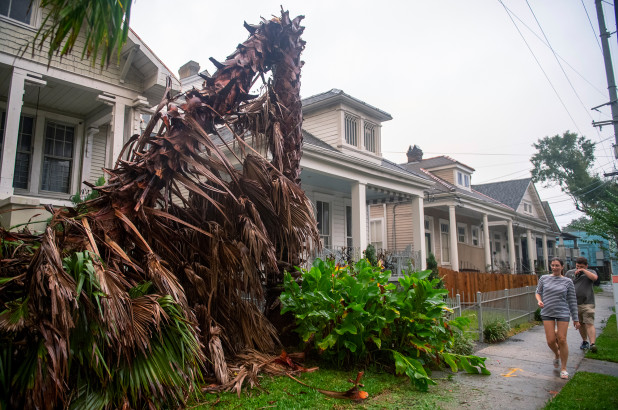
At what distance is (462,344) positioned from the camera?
22.8 ft

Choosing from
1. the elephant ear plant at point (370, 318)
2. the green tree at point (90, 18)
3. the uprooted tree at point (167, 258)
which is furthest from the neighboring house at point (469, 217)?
the green tree at point (90, 18)

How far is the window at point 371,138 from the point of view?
16531 mm

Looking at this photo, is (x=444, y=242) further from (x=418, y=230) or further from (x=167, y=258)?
(x=167, y=258)

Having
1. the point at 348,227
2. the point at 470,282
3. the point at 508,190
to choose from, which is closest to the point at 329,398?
the point at 470,282

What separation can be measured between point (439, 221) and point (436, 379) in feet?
61.5

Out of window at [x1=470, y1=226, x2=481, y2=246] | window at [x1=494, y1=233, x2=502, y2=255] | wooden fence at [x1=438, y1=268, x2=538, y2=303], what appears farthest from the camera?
window at [x1=494, y1=233, x2=502, y2=255]

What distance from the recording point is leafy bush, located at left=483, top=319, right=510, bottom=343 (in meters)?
8.71

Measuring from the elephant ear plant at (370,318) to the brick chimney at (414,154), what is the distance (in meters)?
21.8

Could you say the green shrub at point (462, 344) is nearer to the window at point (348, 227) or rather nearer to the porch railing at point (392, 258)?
the porch railing at point (392, 258)

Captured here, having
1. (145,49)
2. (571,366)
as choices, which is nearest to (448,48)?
(145,49)

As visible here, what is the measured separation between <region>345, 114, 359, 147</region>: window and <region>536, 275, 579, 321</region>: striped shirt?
972 centimetres

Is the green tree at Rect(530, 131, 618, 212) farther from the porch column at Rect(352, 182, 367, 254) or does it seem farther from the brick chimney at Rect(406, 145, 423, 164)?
the porch column at Rect(352, 182, 367, 254)

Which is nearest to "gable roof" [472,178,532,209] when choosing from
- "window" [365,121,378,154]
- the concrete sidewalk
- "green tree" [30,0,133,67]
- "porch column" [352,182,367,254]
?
"window" [365,121,378,154]

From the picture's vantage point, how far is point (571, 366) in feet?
22.0
